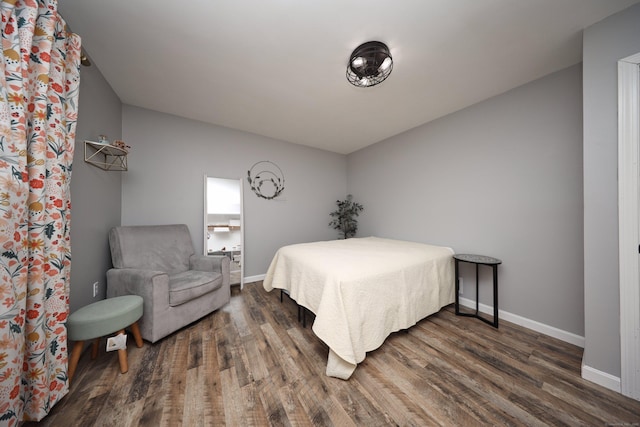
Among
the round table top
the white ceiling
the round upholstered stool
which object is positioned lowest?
the round upholstered stool

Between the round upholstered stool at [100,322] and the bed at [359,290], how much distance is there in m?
1.22

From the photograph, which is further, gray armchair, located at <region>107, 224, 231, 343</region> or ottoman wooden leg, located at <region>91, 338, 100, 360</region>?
gray armchair, located at <region>107, 224, 231, 343</region>

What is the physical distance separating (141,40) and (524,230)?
3.78 meters

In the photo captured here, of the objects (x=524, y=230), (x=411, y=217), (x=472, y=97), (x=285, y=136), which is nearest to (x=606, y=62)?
(x=472, y=97)

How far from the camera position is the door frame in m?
1.20

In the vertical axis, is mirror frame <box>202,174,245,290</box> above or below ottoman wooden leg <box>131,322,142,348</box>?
above

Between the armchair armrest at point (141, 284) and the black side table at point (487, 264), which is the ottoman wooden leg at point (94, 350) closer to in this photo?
the armchair armrest at point (141, 284)

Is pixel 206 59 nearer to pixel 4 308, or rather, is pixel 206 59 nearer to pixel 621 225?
pixel 4 308

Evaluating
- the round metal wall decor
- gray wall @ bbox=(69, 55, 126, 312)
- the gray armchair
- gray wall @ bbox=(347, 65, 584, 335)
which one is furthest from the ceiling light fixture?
the gray armchair

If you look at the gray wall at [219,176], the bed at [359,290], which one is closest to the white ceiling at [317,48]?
the gray wall at [219,176]

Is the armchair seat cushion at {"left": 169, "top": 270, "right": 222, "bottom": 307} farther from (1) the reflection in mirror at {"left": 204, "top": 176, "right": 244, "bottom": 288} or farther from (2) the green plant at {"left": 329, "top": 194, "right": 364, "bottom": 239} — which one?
(2) the green plant at {"left": 329, "top": 194, "right": 364, "bottom": 239}

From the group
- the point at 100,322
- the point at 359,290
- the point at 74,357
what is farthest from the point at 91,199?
the point at 359,290

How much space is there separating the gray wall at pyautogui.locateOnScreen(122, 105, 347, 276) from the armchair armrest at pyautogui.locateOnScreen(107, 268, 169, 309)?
0.94 m

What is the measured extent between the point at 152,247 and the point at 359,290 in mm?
2286
